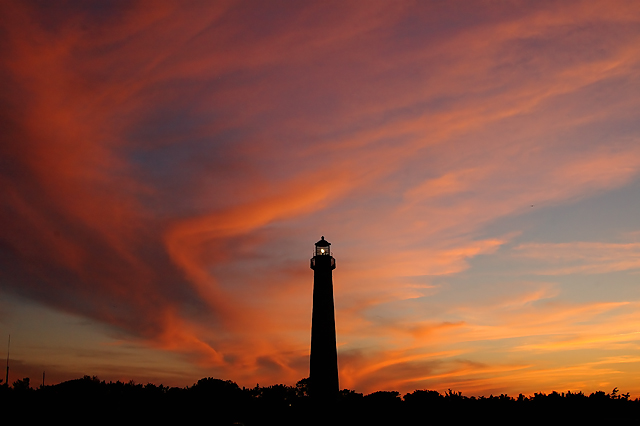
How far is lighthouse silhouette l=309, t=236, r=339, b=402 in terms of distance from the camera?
50.1 m

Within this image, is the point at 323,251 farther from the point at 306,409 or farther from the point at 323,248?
the point at 306,409

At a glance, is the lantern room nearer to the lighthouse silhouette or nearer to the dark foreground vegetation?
the lighthouse silhouette

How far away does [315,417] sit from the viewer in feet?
159

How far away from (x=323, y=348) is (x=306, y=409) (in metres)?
6.24

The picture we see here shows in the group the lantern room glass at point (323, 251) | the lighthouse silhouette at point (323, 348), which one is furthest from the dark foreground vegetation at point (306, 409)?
the lantern room glass at point (323, 251)

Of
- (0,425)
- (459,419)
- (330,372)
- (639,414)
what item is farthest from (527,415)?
(0,425)

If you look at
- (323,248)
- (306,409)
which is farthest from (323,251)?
(306,409)

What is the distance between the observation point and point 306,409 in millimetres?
52000

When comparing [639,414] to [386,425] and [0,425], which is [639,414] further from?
[0,425]

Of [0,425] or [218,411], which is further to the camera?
[218,411]

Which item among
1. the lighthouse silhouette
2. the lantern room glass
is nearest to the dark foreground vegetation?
the lighthouse silhouette

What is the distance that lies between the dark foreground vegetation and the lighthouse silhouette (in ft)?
4.22

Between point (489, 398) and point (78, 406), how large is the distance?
1316 inches

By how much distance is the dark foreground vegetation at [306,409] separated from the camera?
42.7 metres
